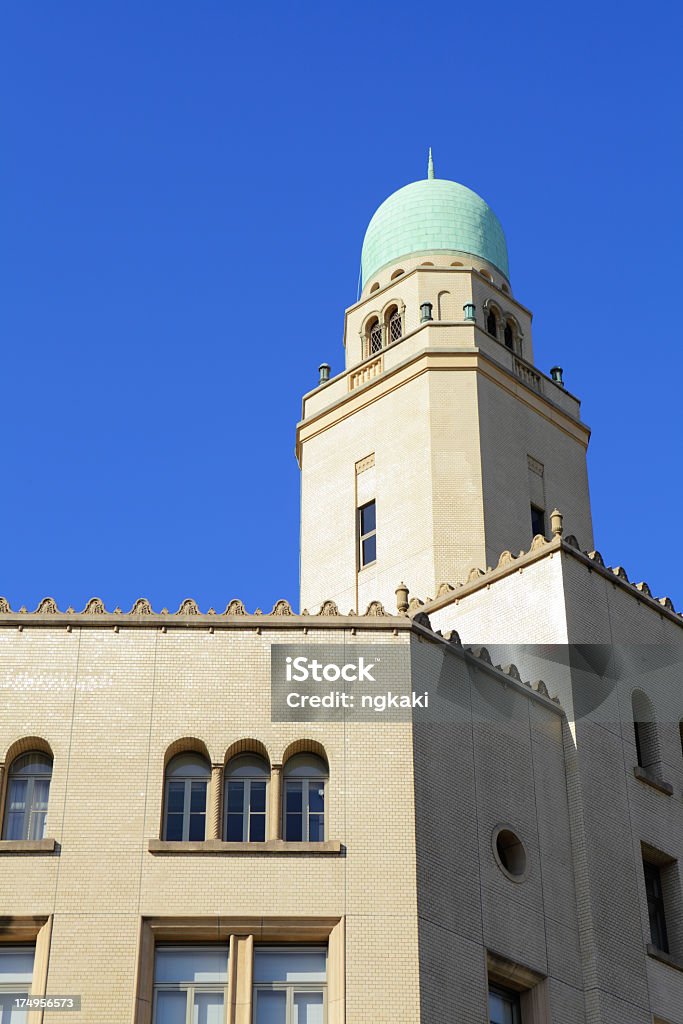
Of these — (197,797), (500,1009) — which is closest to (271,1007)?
(197,797)

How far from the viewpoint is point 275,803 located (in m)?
27.4

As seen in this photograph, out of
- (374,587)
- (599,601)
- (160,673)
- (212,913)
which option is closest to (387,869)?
(212,913)

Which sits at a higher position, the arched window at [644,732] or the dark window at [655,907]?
the arched window at [644,732]

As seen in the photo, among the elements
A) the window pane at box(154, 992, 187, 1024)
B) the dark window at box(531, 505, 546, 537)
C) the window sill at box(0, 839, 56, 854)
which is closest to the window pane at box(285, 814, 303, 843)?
the window pane at box(154, 992, 187, 1024)

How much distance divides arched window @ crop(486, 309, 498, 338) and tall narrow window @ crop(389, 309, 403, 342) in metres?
2.47

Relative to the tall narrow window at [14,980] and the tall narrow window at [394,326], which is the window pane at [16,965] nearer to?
the tall narrow window at [14,980]

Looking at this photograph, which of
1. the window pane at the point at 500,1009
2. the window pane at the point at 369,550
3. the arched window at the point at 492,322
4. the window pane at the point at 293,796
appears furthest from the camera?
the arched window at the point at 492,322

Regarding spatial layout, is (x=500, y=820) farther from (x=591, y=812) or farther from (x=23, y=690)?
(x=23, y=690)

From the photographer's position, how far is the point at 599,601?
33969mm

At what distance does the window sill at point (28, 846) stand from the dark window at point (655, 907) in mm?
12187

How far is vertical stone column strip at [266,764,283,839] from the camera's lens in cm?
2708

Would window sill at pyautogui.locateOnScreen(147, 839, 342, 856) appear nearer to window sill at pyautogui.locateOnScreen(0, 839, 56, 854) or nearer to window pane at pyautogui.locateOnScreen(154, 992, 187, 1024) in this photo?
window sill at pyautogui.locateOnScreen(0, 839, 56, 854)

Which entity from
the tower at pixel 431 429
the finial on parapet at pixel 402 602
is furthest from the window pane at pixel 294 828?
the tower at pixel 431 429

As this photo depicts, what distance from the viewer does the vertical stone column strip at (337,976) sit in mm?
25312
